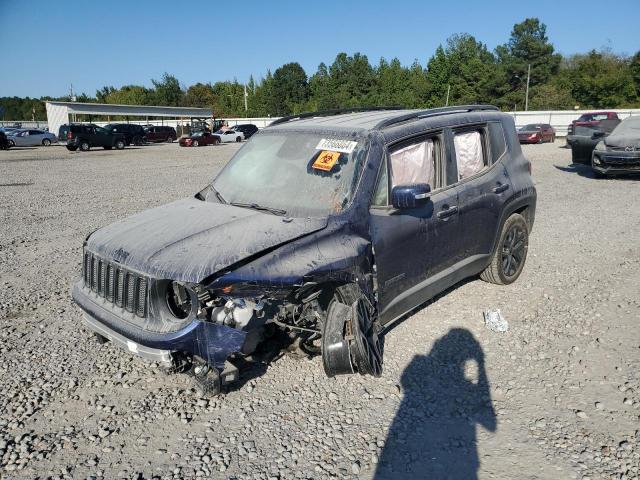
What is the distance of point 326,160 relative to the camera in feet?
12.6

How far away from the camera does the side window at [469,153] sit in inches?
177

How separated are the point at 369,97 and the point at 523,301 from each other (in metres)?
77.9

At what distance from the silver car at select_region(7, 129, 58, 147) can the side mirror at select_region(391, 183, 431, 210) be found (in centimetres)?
3862

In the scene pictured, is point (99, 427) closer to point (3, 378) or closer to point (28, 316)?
point (3, 378)

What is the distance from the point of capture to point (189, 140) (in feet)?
126

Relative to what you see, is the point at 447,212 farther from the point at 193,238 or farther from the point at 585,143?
the point at 585,143

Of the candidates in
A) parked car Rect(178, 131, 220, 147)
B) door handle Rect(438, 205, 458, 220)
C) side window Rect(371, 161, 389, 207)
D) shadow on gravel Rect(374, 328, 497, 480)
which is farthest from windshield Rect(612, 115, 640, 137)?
parked car Rect(178, 131, 220, 147)

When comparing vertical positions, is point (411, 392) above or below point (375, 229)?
below

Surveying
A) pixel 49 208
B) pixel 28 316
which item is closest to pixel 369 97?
pixel 49 208

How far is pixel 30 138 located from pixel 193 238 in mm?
40501

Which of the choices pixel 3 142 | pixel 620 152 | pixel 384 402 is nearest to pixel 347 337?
pixel 384 402

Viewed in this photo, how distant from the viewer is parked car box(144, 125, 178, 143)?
43.5 m

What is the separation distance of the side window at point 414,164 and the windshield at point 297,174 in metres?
0.37

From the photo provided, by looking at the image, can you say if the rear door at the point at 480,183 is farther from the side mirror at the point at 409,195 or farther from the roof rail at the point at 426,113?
the side mirror at the point at 409,195
